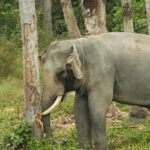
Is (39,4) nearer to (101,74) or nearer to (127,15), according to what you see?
(127,15)

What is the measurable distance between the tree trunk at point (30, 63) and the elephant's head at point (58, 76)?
171mm

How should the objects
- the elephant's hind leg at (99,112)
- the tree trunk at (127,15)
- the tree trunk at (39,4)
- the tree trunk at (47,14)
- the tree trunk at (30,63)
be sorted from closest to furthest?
the elephant's hind leg at (99,112) < the tree trunk at (30,63) < the tree trunk at (127,15) < the tree trunk at (47,14) < the tree trunk at (39,4)

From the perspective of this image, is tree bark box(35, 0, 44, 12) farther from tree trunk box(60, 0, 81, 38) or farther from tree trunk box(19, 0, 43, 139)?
tree trunk box(19, 0, 43, 139)

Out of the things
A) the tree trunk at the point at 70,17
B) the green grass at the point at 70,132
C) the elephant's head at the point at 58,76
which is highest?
the tree trunk at the point at 70,17

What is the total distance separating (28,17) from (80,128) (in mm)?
1810

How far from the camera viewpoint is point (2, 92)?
11.4m

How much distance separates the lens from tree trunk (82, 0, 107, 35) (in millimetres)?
8406

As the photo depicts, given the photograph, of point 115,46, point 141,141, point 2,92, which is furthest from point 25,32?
point 2,92

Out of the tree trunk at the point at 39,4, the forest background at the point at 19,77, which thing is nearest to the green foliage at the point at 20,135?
the forest background at the point at 19,77

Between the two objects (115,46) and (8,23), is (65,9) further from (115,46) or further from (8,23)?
(8,23)

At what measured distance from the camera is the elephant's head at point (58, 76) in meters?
5.86

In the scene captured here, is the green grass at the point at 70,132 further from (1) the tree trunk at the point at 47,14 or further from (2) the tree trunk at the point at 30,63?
(1) the tree trunk at the point at 47,14

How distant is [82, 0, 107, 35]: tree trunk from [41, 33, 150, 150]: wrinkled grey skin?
238cm

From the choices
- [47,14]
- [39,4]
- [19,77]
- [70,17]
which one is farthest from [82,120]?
[39,4]
